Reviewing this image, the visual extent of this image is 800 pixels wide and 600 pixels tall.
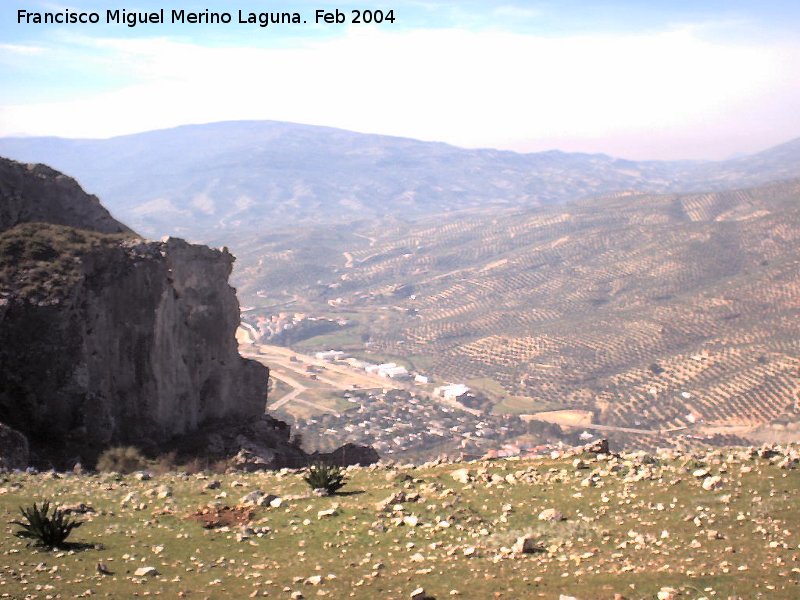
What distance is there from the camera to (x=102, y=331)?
2536cm

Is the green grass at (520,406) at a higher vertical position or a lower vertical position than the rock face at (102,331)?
lower

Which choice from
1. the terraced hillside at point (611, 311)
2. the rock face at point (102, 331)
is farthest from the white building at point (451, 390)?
the rock face at point (102, 331)

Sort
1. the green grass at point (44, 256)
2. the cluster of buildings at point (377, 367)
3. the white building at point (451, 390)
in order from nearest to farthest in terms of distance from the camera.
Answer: the green grass at point (44, 256) < the white building at point (451, 390) < the cluster of buildings at point (377, 367)

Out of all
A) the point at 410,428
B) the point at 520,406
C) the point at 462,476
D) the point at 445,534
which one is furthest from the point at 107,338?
the point at 520,406

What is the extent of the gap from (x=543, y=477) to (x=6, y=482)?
11.8m

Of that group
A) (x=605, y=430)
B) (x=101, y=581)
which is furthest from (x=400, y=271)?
(x=101, y=581)

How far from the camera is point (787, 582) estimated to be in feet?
33.6

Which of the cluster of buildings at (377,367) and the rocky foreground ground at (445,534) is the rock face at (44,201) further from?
the cluster of buildings at (377,367)

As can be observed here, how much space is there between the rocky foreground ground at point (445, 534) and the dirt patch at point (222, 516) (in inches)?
1.6

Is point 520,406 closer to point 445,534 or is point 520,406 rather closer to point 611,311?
point 611,311

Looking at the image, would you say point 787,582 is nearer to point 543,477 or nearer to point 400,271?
point 543,477

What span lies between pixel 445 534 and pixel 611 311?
11056 centimetres

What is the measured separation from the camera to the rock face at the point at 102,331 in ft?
76.8

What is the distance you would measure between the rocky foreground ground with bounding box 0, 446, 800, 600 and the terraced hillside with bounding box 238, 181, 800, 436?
2239 inches
